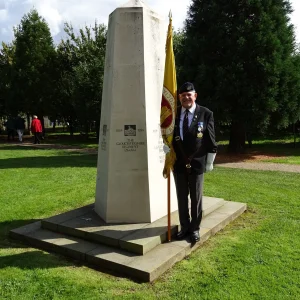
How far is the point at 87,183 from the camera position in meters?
8.57

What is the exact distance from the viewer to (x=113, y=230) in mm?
4652

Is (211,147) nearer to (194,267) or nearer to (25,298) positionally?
(194,267)

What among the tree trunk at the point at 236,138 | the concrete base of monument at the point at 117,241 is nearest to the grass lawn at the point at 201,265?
the concrete base of monument at the point at 117,241

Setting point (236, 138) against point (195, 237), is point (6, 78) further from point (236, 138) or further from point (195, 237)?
point (195, 237)

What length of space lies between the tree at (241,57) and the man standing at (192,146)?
374 inches

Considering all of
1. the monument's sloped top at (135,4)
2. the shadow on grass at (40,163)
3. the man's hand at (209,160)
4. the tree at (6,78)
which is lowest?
the shadow on grass at (40,163)

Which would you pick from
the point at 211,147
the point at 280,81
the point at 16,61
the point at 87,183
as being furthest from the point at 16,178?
the point at 16,61

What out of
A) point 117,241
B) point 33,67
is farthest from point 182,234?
point 33,67

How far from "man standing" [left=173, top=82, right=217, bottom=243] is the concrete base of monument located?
47 centimetres

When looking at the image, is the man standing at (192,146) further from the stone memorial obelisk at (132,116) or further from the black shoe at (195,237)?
the stone memorial obelisk at (132,116)

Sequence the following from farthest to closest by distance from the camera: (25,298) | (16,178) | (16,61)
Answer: (16,61) < (16,178) < (25,298)

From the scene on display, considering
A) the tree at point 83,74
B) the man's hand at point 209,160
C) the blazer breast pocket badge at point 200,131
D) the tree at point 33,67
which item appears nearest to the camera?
the blazer breast pocket badge at point 200,131

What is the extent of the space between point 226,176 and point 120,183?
17.6 feet

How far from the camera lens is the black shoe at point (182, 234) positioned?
14.9 ft
